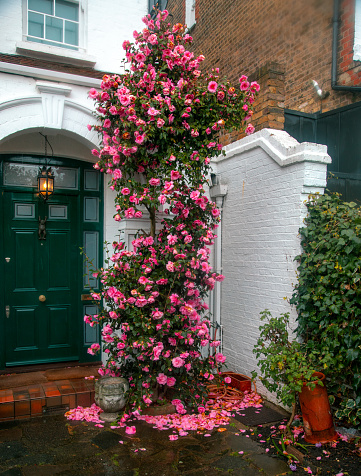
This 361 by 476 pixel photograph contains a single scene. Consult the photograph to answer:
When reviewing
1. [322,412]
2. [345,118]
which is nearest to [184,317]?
[322,412]

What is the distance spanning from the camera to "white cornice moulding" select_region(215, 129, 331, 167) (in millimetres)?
4332

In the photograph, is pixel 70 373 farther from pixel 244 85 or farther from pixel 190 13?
pixel 190 13

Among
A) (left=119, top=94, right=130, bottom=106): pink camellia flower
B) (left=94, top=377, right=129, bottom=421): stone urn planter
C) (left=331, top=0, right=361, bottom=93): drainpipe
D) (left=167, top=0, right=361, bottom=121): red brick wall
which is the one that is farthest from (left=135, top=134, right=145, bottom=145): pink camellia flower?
(left=331, top=0, right=361, bottom=93): drainpipe

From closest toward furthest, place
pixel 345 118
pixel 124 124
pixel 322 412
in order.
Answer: pixel 322 412, pixel 124 124, pixel 345 118

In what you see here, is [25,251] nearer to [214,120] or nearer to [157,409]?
[157,409]

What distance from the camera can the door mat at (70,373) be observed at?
4871 mm

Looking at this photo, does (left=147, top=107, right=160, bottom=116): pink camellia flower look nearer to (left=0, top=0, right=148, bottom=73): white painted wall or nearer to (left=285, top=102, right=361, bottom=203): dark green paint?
(left=0, top=0, right=148, bottom=73): white painted wall

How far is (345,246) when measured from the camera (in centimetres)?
368

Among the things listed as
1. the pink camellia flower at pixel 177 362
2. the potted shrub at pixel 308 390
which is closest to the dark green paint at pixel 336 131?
the potted shrub at pixel 308 390

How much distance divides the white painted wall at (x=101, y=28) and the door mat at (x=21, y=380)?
3951 millimetres

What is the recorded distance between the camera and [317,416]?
358 centimetres

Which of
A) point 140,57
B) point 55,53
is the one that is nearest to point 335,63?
point 140,57

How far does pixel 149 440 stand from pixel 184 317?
122 cm

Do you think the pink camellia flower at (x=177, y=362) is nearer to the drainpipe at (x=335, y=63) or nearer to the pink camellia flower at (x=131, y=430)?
the pink camellia flower at (x=131, y=430)
